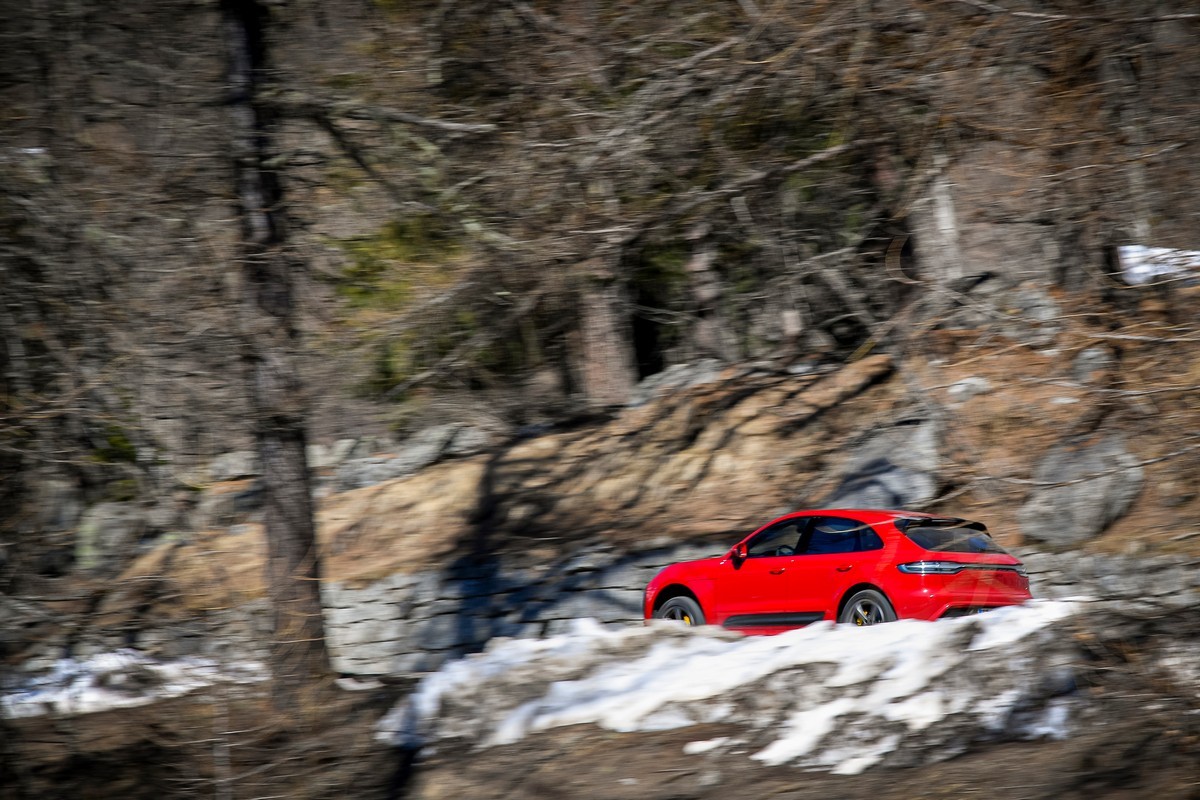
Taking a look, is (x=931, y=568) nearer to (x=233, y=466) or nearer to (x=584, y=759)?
(x=584, y=759)

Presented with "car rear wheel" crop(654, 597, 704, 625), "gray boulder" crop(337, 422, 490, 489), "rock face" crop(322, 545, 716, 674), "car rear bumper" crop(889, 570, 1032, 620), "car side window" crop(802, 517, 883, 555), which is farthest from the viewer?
"gray boulder" crop(337, 422, 490, 489)

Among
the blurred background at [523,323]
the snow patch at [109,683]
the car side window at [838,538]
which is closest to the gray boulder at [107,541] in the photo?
the blurred background at [523,323]

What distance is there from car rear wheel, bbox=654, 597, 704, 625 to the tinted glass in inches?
98.4

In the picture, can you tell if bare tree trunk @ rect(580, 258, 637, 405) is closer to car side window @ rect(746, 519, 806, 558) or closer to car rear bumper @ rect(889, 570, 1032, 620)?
car side window @ rect(746, 519, 806, 558)

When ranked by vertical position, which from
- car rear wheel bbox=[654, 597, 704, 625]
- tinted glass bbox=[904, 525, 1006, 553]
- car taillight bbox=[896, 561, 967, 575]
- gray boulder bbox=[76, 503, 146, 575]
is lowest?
car rear wheel bbox=[654, 597, 704, 625]

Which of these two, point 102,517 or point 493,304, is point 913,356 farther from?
point 102,517

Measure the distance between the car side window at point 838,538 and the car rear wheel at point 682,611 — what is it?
144 centimetres

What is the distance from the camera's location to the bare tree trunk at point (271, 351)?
10.0 meters

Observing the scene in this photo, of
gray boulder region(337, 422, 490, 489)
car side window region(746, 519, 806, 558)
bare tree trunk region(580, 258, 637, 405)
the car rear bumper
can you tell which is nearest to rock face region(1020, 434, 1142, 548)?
car side window region(746, 519, 806, 558)

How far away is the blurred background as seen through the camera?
8289 mm

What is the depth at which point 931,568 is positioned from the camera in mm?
8719

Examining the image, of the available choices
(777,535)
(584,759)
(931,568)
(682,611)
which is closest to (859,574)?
(931,568)

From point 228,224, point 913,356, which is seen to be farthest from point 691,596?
point 228,224

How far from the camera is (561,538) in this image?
581 inches
